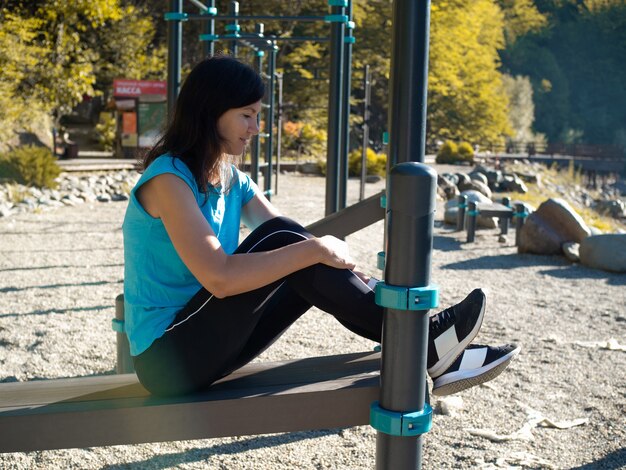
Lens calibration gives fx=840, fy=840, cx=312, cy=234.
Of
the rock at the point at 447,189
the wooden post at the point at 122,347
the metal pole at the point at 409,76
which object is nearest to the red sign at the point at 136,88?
the rock at the point at 447,189

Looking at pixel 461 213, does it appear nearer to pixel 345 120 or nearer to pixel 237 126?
pixel 345 120

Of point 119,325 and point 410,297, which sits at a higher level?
point 410,297

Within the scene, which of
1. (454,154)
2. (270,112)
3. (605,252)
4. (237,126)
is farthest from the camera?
(454,154)

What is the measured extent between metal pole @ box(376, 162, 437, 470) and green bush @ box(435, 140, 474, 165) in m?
27.4

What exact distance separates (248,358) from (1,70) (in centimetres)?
1367

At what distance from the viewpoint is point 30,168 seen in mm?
12352

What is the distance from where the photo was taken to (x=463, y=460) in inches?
118

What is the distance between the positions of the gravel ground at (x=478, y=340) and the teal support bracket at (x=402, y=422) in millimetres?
1062

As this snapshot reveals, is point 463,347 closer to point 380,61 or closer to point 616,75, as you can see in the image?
point 380,61

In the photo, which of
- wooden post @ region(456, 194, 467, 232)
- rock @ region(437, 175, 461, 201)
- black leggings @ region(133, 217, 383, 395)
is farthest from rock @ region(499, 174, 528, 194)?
black leggings @ region(133, 217, 383, 395)

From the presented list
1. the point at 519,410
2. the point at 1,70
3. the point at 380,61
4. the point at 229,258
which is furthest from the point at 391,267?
the point at 380,61

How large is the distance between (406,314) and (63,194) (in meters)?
10.8

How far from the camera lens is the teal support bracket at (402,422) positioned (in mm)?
1882

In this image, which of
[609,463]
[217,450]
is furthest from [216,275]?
[609,463]
